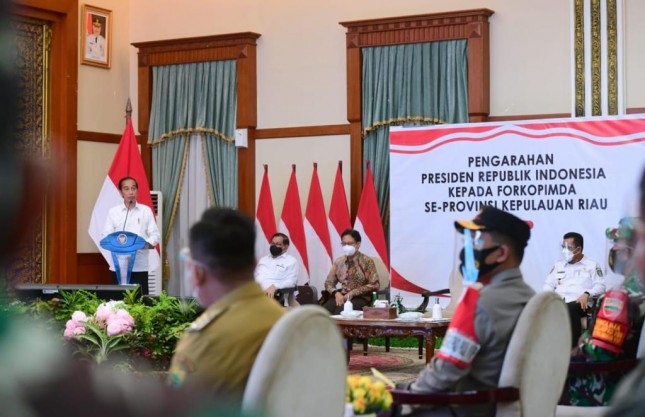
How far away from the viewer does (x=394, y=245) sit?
33.2 ft

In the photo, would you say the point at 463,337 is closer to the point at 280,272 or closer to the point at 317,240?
the point at 280,272

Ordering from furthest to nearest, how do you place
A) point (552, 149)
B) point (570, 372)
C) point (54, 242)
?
1. point (54, 242)
2. point (552, 149)
3. point (570, 372)

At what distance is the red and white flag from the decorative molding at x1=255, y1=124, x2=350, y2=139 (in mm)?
563

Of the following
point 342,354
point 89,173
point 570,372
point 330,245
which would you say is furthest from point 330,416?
point 89,173

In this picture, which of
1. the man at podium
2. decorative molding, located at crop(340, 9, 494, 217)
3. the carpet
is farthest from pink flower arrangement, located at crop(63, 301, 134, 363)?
decorative molding, located at crop(340, 9, 494, 217)

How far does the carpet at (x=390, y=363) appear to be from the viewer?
27.8 feet

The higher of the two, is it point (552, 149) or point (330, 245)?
point (552, 149)

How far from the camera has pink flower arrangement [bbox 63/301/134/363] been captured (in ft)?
16.9

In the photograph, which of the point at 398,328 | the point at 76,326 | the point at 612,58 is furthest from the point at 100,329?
the point at 612,58

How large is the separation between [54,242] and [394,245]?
398cm

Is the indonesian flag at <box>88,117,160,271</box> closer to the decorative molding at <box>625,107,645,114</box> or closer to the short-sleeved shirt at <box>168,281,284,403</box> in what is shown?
the decorative molding at <box>625,107,645,114</box>

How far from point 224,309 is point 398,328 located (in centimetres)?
541

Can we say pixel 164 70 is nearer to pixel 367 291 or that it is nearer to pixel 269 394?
pixel 367 291

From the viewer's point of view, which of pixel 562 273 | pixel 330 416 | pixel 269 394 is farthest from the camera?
pixel 562 273
